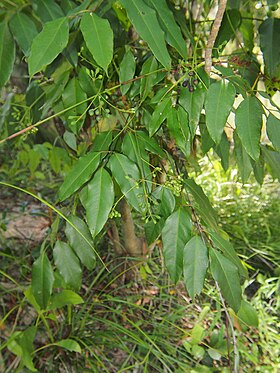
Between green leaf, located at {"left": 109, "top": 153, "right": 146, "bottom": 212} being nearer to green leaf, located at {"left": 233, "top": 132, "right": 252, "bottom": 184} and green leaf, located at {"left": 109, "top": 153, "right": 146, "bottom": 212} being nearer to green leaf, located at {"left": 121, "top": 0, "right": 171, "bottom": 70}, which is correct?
green leaf, located at {"left": 121, "top": 0, "right": 171, "bottom": 70}

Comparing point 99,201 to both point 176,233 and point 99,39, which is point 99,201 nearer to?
point 176,233

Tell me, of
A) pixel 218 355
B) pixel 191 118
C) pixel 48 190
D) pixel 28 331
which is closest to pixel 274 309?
pixel 218 355

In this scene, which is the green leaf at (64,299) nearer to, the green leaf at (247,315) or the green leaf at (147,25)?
the green leaf at (247,315)

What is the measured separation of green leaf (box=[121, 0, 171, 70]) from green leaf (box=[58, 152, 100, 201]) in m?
0.22

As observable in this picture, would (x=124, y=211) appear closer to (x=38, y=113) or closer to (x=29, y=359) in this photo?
(x=38, y=113)

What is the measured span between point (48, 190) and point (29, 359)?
4.27 feet

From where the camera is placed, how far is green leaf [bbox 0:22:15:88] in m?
0.90

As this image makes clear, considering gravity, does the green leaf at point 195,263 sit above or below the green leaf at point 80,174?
below

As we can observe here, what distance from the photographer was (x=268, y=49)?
98cm

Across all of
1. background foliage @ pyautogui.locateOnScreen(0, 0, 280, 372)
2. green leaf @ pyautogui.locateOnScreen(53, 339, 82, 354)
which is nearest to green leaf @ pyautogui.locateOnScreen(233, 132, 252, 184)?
background foliage @ pyautogui.locateOnScreen(0, 0, 280, 372)

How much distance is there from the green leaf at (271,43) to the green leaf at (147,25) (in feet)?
1.25

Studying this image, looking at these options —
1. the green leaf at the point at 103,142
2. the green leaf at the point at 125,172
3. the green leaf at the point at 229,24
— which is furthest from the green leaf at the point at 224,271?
the green leaf at the point at 229,24

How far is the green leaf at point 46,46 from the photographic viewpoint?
27.1 inches

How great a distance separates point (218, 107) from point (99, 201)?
0.25m
